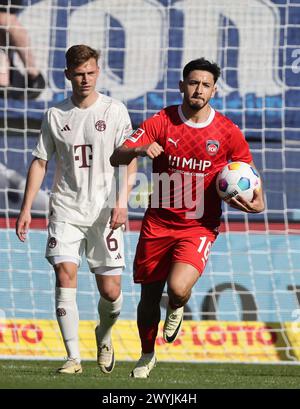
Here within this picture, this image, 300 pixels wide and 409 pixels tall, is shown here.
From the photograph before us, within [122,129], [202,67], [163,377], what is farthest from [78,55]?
[163,377]

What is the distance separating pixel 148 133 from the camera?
7770 millimetres

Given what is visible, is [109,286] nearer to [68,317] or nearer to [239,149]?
[68,317]

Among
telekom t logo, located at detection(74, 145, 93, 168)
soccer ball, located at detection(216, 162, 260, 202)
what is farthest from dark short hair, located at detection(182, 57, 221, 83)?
telekom t logo, located at detection(74, 145, 93, 168)

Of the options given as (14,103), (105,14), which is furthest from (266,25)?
(14,103)

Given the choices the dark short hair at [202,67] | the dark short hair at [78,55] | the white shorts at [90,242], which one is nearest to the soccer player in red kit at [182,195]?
the dark short hair at [202,67]

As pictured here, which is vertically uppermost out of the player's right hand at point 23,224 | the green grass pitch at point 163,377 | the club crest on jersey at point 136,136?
the club crest on jersey at point 136,136

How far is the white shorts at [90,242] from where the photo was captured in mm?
8188

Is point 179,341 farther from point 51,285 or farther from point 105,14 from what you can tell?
point 105,14

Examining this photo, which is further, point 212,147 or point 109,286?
point 109,286

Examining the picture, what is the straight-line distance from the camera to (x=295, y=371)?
983 cm

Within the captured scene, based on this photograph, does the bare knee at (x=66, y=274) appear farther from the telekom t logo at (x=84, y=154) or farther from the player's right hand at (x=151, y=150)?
the player's right hand at (x=151, y=150)

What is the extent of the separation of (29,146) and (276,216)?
282 centimetres

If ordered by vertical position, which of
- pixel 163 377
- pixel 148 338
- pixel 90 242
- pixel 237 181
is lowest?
pixel 163 377

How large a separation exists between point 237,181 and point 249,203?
0.75 ft
